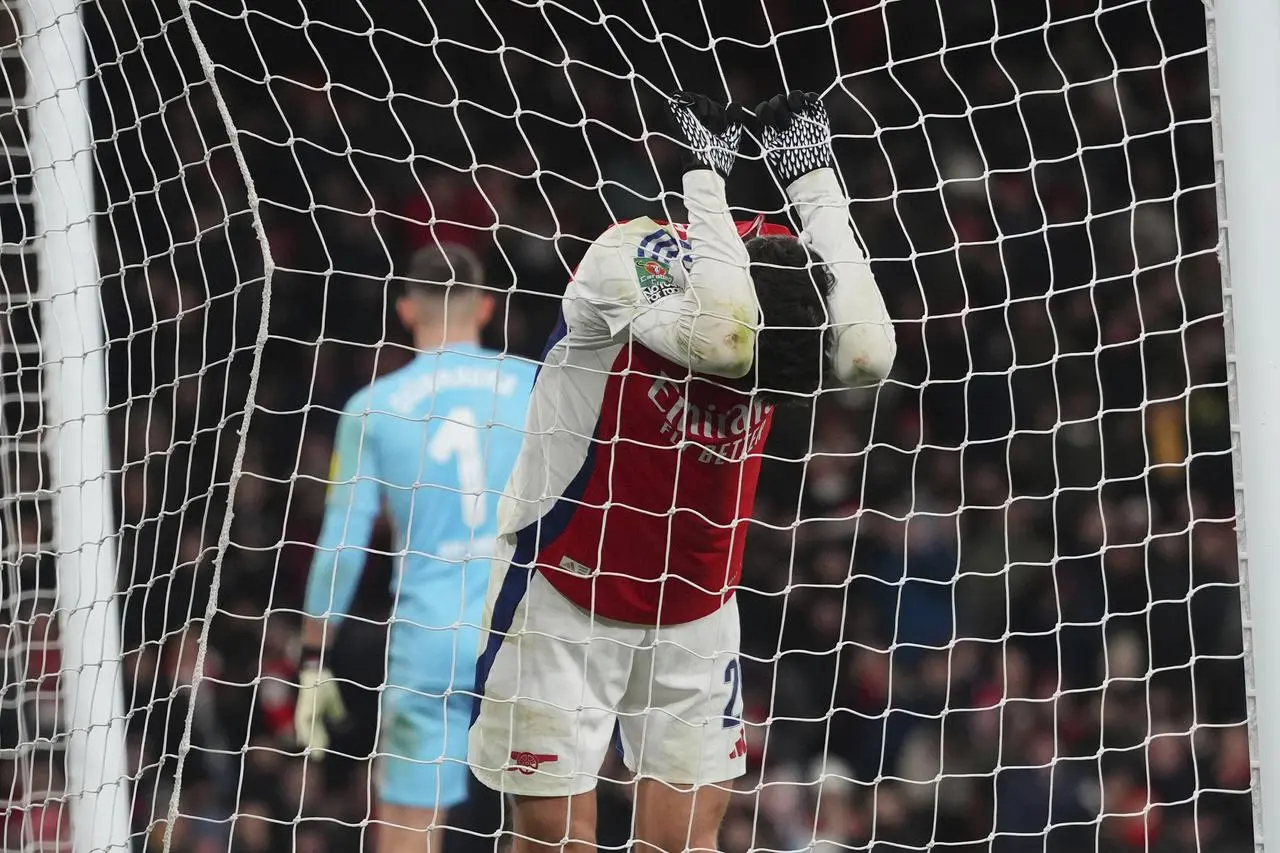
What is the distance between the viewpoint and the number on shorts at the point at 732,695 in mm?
1665

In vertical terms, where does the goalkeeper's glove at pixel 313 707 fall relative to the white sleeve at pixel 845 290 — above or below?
below

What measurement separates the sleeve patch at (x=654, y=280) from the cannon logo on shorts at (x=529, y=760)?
50 centimetres

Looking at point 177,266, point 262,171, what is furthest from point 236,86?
point 177,266

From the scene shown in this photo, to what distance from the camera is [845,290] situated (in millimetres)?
1507

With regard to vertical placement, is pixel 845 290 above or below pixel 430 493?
above

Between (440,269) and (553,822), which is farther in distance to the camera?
(440,269)

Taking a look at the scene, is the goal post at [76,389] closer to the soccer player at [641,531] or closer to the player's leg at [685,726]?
the soccer player at [641,531]

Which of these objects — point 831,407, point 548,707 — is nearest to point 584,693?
point 548,707

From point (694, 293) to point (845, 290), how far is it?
0.16 m

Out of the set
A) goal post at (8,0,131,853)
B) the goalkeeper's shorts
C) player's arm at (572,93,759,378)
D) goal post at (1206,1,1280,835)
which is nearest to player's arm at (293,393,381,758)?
the goalkeeper's shorts

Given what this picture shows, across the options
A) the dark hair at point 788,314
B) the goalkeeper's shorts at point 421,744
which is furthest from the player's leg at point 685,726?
the goalkeeper's shorts at point 421,744

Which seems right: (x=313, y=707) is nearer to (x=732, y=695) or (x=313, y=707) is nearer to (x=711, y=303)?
(x=732, y=695)

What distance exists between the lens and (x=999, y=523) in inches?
105

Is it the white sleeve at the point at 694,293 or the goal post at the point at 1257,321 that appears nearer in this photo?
the goal post at the point at 1257,321
